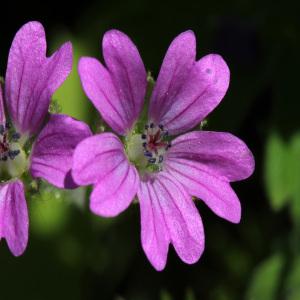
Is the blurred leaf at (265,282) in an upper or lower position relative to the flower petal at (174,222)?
lower

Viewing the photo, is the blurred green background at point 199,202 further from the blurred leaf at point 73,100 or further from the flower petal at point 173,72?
the flower petal at point 173,72

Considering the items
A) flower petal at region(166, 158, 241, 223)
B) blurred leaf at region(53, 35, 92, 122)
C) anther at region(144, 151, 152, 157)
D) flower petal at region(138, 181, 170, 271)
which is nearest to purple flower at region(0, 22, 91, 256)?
flower petal at region(138, 181, 170, 271)

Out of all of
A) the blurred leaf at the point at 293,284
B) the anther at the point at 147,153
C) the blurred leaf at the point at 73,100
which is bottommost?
the blurred leaf at the point at 293,284

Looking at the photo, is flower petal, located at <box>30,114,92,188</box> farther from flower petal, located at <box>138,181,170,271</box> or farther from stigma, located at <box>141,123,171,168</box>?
stigma, located at <box>141,123,171,168</box>

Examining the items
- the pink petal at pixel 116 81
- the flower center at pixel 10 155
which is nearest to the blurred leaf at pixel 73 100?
the flower center at pixel 10 155

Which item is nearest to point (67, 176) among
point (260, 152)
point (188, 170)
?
point (188, 170)

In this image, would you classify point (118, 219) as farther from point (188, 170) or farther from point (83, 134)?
point (83, 134)

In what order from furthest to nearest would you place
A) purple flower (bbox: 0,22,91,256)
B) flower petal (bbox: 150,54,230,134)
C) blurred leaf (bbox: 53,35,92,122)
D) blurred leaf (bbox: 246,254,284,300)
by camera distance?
blurred leaf (bbox: 53,35,92,122) → blurred leaf (bbox: 246,254,284,300) → flower petal (bbox: 150,54,230,134) → purple flower (bbox: 0,22,91,256)
